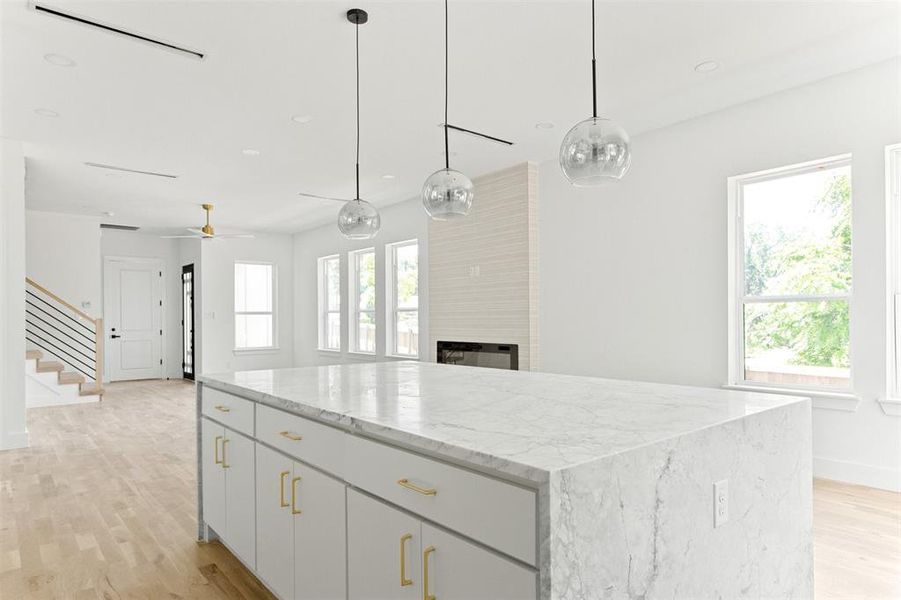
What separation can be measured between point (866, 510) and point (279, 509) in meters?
3.27

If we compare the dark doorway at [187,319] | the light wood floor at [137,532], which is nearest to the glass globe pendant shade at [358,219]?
the light wood floor at [137,532]

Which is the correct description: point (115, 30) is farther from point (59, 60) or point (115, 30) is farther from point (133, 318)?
point (133, 318)

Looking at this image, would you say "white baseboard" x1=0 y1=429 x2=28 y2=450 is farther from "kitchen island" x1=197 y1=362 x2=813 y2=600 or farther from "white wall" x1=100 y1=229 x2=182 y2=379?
"white wall" x1=100 y1=229 x2=182 y2=379

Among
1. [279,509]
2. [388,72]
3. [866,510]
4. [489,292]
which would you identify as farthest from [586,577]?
[489,292]

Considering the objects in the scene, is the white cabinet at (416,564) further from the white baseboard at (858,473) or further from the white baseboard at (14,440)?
the white baseboard at (14,440)

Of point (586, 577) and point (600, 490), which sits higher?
point (600, 490)

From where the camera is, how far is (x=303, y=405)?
1.93 meters

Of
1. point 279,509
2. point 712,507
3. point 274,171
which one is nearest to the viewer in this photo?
point 712,507

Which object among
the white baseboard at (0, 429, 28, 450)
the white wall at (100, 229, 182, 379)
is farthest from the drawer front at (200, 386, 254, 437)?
the white wall at (100, 229, 182, 379)

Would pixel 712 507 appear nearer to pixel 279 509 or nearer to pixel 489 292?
pixel 279 509

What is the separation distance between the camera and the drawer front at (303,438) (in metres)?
1.80

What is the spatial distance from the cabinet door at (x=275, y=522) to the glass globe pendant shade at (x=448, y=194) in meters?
1.27

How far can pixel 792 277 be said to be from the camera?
404 centimetres

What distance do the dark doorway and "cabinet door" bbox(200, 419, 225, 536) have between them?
8.01 m
